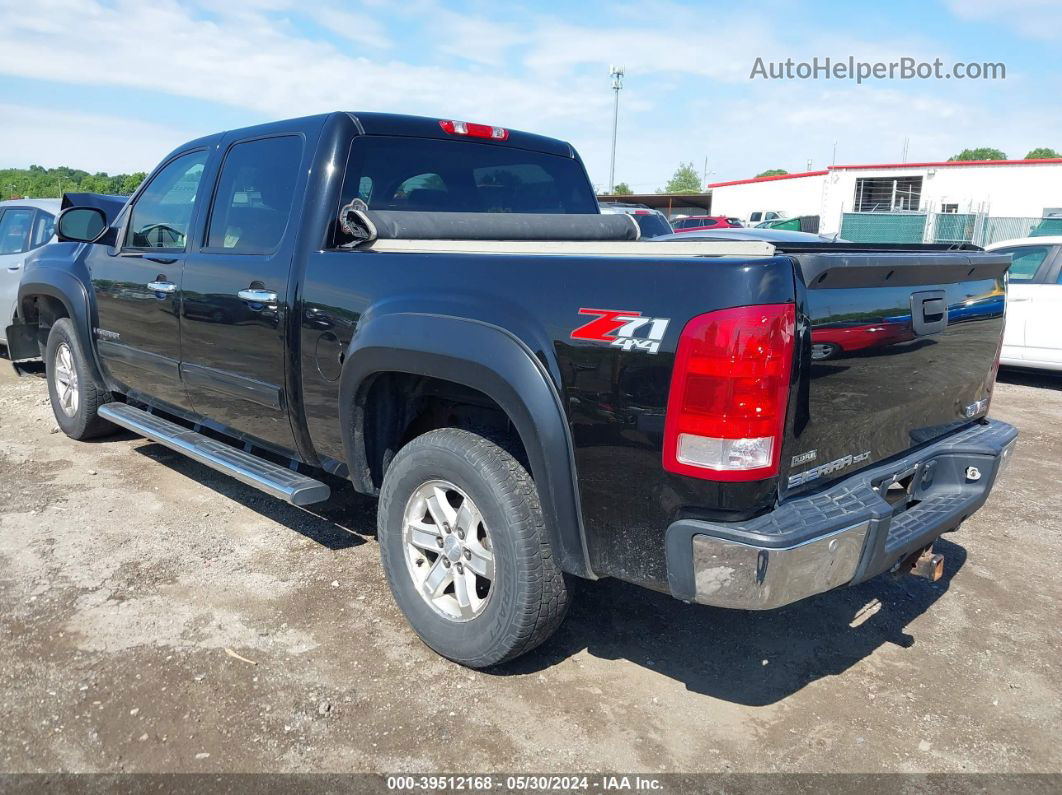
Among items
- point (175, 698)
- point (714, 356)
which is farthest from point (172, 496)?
→ point (714, 356)

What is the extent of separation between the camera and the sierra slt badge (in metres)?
2.41

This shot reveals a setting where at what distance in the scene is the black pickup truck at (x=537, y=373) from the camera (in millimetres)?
2244

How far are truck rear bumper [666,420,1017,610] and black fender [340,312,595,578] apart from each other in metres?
0.36

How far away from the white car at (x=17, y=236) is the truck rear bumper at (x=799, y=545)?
7252 mm

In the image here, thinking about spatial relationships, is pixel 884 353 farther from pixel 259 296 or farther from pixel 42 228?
pixel 42 228

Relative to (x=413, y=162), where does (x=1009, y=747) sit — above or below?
below

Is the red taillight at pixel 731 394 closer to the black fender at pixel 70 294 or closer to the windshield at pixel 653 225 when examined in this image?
the black fender at pixel 70 294

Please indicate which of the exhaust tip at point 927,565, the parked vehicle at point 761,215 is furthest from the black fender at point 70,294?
the parked vehicle at point 761,215

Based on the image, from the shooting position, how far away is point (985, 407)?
3395 mm

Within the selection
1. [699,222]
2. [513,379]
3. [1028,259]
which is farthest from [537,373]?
[699,222]

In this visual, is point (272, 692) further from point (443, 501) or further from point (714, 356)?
point (714, 356)

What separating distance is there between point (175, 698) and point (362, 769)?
0.78 meters

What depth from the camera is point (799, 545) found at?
2.22 metres

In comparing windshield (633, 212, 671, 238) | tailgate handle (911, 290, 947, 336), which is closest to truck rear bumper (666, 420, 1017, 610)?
tailgate handle (911, 290, 947, 336)
